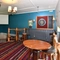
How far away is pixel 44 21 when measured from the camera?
6047 mm

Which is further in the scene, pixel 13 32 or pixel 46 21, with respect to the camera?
pixel 13 32

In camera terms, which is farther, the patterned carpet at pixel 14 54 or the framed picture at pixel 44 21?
the framed picture at pixel 44 21

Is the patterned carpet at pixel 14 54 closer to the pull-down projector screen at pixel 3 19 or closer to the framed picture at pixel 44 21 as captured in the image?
the framed picture at pixel 44 21

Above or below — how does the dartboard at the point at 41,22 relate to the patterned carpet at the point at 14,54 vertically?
above

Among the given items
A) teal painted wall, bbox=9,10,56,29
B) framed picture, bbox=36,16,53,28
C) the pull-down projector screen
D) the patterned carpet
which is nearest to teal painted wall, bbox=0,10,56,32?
teal painted wall, bbox=9,10,56,29

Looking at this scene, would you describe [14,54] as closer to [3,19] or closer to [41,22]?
[41,22]

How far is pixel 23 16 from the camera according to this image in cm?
688

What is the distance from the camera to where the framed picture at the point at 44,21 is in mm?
5906

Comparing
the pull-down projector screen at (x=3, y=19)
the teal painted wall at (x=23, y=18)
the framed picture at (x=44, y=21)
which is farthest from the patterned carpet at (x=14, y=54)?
the pull-down projector screen at (x=3, y=19)

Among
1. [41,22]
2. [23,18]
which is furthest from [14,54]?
[23,18]

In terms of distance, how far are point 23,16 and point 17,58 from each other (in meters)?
4.69

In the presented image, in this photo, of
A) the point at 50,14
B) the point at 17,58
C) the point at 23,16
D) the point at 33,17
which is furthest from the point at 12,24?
the point at 17,58

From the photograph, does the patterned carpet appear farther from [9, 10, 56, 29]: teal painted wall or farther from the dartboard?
[9, 10, 56, 29]: teal painted wall

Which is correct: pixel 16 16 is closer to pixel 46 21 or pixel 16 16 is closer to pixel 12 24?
pixel 12 24
